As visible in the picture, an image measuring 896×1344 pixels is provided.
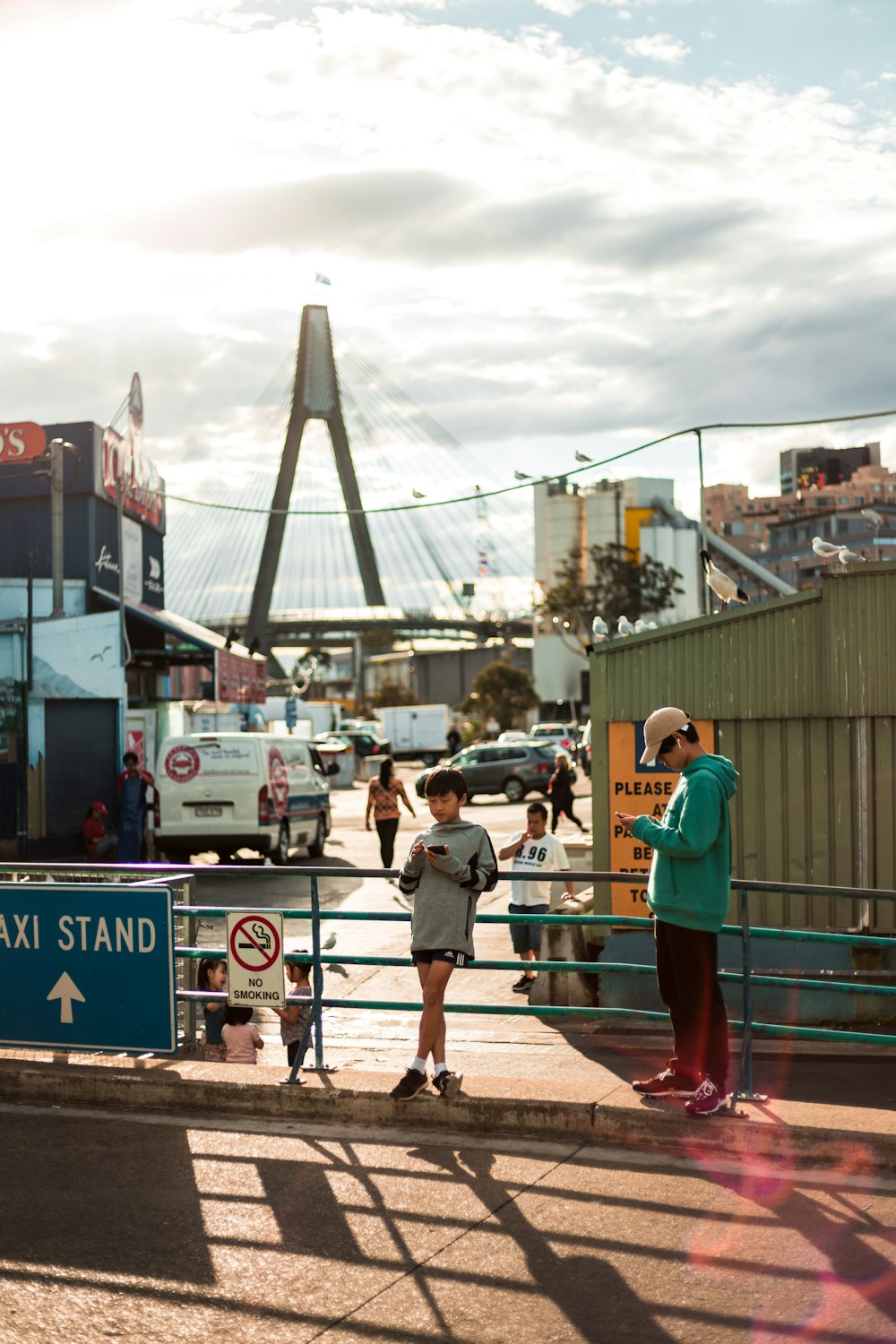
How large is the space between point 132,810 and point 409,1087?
47.2 ft

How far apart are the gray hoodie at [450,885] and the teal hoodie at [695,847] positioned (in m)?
0.79

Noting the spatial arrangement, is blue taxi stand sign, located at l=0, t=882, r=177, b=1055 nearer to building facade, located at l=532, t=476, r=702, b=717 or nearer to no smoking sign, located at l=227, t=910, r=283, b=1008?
no smoking sign, located at l=227, t=910, r=283, b=1008

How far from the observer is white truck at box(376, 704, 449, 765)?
6562 cm

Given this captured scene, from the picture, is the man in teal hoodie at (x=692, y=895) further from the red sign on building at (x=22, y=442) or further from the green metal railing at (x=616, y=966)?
the red sign on building at (x=22, y=442)

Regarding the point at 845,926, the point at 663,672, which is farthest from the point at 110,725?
the point at 845,926

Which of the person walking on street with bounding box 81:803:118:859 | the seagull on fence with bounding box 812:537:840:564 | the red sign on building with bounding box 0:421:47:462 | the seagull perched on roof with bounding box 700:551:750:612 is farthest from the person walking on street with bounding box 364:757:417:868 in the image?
the red sign on building with bounding box 0:421:47:462

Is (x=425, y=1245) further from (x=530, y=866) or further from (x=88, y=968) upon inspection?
(x=530, y=866)

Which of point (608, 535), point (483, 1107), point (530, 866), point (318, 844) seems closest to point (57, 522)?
point (318, 844)

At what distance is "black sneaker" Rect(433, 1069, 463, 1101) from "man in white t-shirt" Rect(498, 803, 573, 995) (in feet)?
16.6

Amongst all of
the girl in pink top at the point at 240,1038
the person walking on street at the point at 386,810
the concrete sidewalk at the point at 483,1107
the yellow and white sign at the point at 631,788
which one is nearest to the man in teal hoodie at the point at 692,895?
the concrete sidewalk at the point at 483,1107

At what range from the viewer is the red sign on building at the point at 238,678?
3247 cm

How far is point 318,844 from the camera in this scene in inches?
934

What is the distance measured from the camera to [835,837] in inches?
442

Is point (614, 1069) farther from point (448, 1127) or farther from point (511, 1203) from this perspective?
point (511, 1203)
